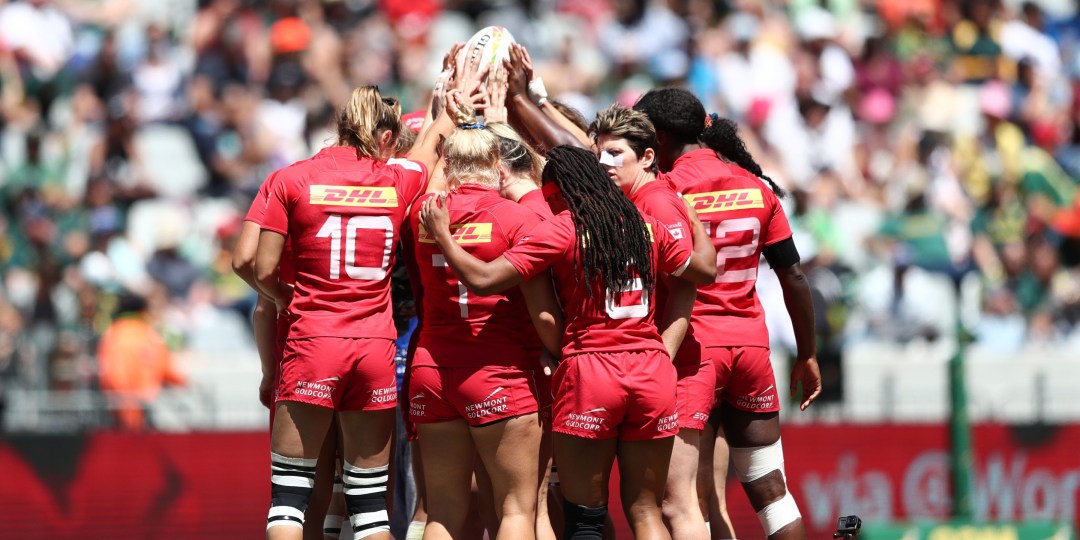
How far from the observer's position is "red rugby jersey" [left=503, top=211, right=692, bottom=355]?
616cm

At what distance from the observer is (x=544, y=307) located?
6.29 m

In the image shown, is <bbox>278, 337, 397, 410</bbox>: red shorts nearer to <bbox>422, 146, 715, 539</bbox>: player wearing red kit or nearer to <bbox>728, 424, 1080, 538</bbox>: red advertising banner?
<bbox>422, 146, 715, 539</bbox>: player wearing red kit

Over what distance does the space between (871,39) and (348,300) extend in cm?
1172

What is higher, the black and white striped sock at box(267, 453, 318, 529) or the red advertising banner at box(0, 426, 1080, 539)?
the black and white striped sock at box(267, 453, 318, 529)

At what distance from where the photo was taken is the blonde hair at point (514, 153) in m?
6.65

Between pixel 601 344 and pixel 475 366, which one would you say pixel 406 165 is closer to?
pixel 475 366

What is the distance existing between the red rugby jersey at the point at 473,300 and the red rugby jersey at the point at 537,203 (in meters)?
0.05

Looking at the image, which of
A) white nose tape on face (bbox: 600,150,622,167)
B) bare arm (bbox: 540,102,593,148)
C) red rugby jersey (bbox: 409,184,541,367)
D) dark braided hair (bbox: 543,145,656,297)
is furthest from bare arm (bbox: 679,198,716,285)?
bare arm (bbox: 540,102,593,148)

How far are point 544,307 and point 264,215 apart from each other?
1.36 metres

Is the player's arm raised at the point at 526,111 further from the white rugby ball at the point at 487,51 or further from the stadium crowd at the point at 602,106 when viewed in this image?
the stadium crowd at the point at 602,106

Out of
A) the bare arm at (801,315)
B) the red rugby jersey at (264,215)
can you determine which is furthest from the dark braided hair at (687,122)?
the red rugby jersey at (264,215)

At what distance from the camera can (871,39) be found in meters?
→ 17.0

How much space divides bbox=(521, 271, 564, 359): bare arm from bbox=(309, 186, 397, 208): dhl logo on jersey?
2.72ft

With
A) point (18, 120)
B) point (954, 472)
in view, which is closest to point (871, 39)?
point (954, 472)
